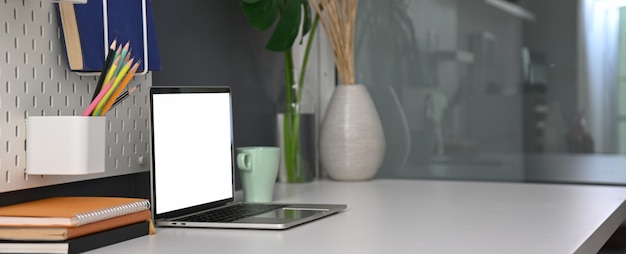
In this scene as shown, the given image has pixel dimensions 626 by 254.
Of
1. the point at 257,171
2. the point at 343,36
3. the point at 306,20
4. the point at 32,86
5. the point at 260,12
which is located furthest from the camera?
the point at 343,36

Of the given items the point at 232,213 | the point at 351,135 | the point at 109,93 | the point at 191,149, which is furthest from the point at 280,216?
the point at 351,135

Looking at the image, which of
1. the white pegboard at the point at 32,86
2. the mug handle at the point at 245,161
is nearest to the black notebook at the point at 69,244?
the white pegboard at the point at 32,86

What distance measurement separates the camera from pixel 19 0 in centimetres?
129

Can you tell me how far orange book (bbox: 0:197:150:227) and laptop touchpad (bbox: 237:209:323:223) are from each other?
191mm

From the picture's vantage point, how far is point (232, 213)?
1.47 meters

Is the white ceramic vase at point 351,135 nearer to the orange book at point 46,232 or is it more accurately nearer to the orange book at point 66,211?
the orange book at point 66,211

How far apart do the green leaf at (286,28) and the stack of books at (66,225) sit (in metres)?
0.82

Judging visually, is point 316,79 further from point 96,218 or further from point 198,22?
point 96,218

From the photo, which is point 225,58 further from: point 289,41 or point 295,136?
point 295,136

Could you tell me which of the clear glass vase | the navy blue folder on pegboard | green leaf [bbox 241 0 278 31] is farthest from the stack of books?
the clear glass vase

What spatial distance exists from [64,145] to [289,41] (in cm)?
89

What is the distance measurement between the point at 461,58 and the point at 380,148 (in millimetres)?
320

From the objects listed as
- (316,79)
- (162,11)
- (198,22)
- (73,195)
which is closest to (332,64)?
(316,79)

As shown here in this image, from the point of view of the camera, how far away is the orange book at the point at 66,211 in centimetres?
110
